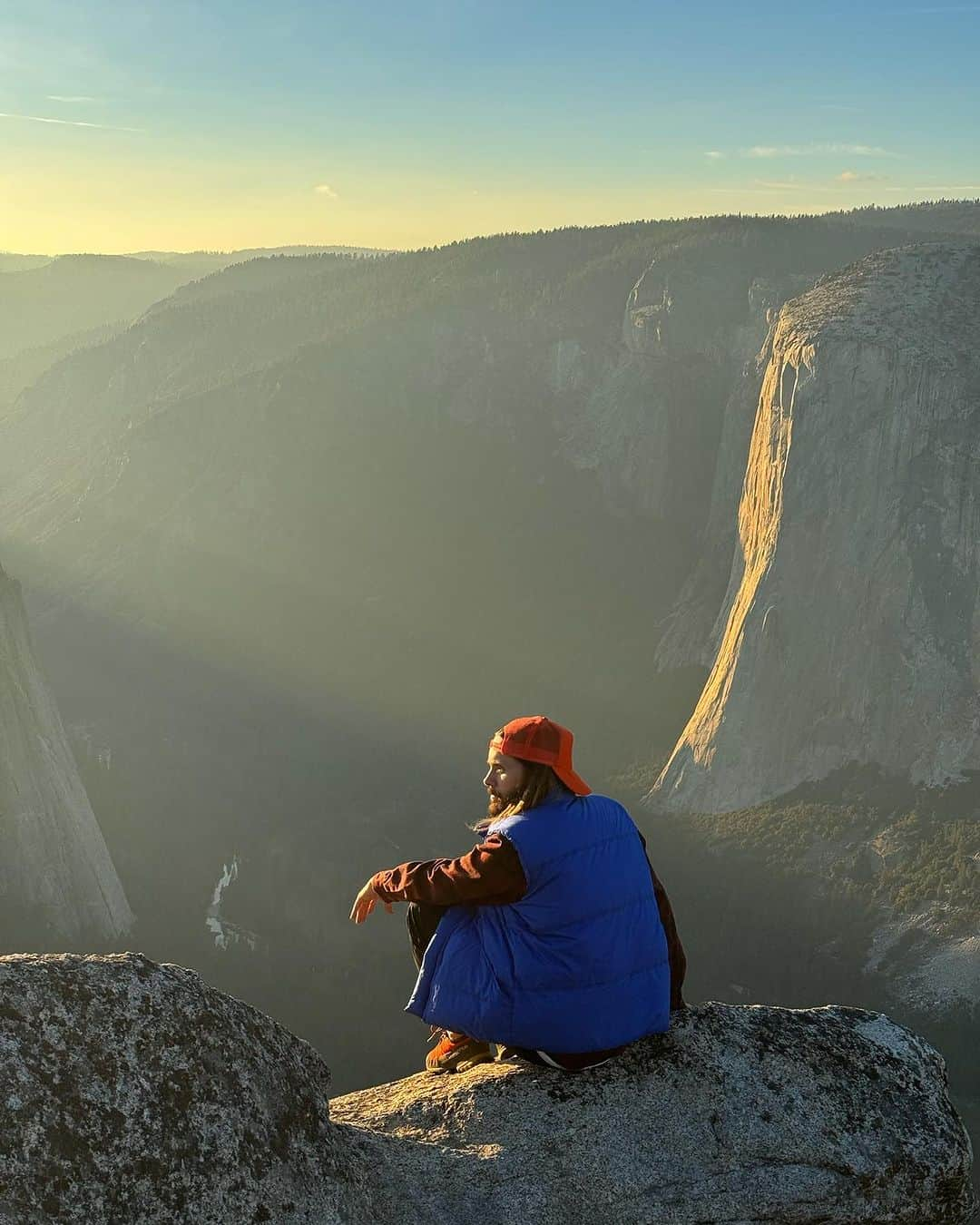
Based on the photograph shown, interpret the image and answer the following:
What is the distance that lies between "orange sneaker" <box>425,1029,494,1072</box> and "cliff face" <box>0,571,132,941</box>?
34.9 metres

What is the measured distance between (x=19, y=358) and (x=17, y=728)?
16803 cm

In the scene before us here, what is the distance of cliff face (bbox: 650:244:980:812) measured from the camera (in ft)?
181

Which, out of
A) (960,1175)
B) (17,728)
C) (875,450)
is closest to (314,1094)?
(960,1175)

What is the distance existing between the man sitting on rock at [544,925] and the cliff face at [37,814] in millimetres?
35653

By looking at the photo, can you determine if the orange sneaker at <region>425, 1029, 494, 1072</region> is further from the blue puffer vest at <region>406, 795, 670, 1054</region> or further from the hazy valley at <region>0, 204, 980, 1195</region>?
the hazy valley at <region>0, 204, 980, 1195</region>

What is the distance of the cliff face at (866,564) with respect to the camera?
55031 millimetres

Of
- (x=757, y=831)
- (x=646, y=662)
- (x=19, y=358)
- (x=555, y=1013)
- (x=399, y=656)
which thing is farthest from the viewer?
(x=19, y=358)

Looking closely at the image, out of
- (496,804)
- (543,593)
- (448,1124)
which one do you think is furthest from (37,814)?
(543,593)

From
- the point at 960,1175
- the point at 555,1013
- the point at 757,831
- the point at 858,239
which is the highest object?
the point at 858,239

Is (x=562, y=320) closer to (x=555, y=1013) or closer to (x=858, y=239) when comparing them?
(x=858, y=239)

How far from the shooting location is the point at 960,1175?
21.5 feet

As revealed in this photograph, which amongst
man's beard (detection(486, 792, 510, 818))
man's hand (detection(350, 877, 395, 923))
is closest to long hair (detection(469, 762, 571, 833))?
man's beard (detection(486, 792, 510, 818))

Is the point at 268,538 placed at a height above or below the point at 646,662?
above

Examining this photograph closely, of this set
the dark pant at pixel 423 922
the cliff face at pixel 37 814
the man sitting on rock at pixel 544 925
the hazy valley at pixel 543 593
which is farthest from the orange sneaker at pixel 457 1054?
the cliff face at pixel 37 814
